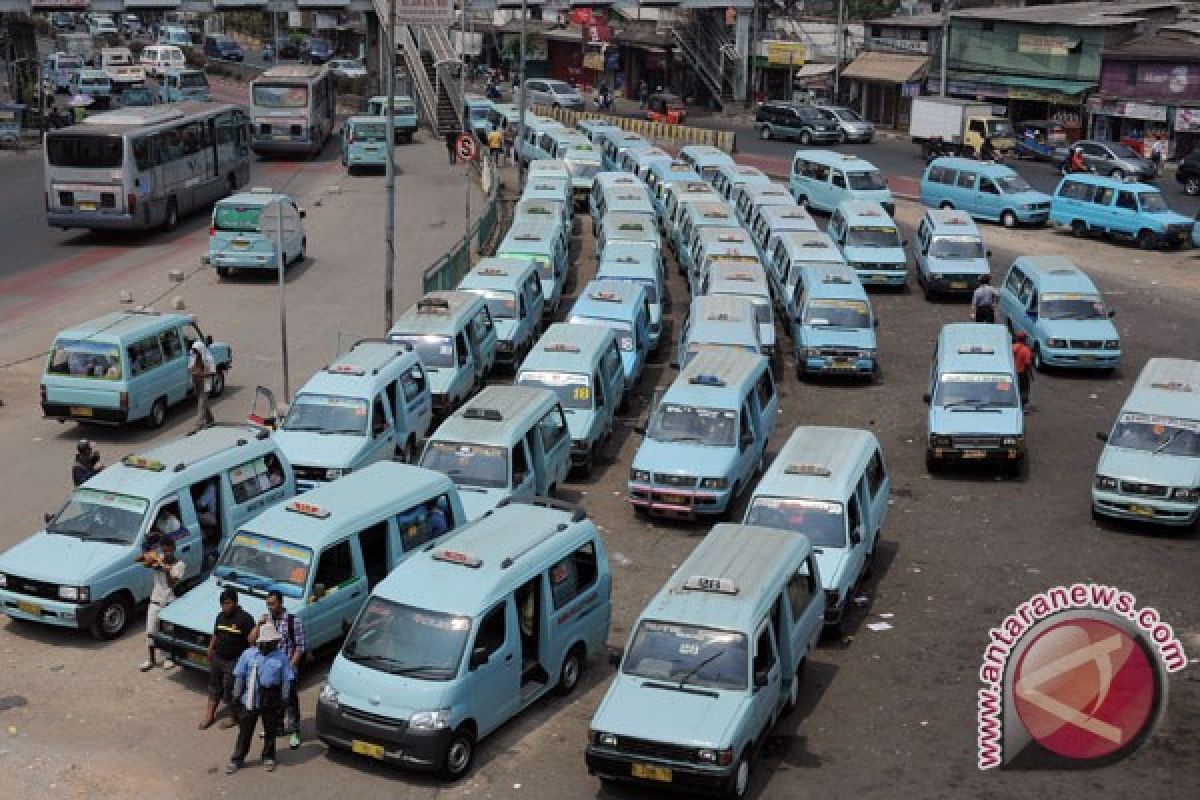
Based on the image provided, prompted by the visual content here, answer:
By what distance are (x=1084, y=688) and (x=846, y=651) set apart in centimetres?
1103

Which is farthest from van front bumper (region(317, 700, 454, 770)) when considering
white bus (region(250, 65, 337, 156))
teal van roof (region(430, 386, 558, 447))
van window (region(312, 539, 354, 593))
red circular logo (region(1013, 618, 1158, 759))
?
white bus (region(250, 65, 337, 156))

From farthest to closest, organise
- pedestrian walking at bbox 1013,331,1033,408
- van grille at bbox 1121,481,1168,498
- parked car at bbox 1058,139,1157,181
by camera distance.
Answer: parked car at bbox 1058,139,1157,181, pedestrian walking at bbox 1013,331,1033,408, van grille at bbox 1121,481,1168,498

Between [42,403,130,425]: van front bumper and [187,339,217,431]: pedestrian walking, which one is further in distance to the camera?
[187,339,217,431]: pedestrian walking

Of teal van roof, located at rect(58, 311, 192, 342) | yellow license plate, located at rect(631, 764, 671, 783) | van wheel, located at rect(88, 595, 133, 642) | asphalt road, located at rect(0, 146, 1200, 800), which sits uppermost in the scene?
teal van roof, located at rect(58, 311, 192, 342)

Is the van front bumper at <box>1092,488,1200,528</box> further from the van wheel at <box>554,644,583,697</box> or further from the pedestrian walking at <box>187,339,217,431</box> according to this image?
the pedestrian walking at <box>187,339,217,431</box>

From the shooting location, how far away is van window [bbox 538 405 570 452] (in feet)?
74.1

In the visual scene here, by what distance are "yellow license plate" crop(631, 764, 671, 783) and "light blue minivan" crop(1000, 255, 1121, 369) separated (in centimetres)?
1925

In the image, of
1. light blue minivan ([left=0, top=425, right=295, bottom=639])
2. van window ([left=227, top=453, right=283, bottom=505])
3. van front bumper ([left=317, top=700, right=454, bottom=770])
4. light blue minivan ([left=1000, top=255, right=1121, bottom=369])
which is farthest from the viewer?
light blue minivan ([left=1000, top=255, right=1121, bottom=369])

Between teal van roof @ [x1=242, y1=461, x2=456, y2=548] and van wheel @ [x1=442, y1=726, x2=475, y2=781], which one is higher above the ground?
teal van roof @ [x1=242, y1=461, x2=456, y2=548]

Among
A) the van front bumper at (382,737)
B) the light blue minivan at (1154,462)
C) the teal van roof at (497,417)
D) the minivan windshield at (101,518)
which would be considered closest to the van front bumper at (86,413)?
the teal van roof at (497,417)

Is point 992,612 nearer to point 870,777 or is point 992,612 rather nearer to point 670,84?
point 870,777

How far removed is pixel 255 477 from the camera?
65.3 feet

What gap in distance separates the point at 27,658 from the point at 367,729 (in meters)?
5.04

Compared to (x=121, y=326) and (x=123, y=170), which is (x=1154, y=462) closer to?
(x=121, y=326)
